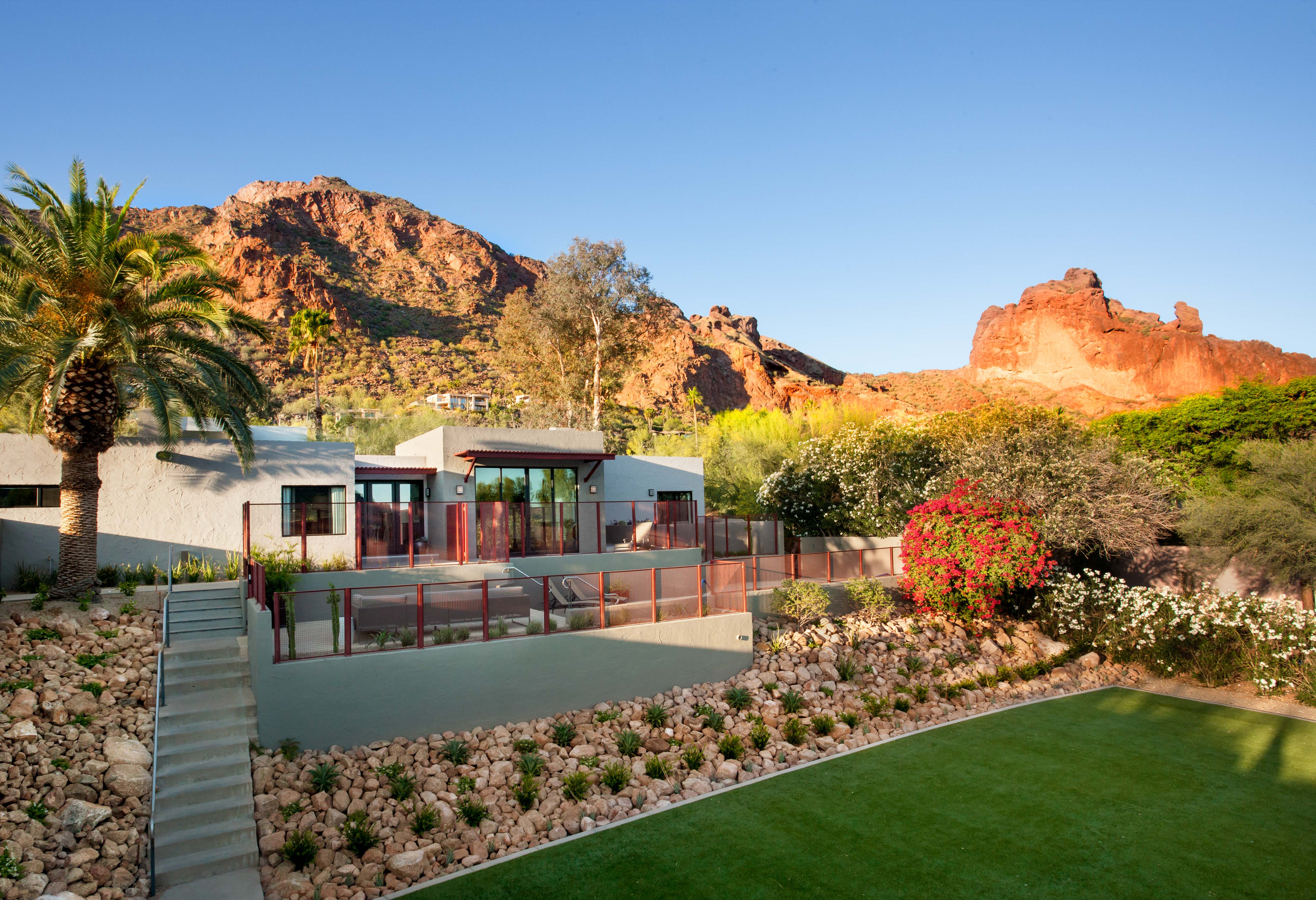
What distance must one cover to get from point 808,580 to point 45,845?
1443cm

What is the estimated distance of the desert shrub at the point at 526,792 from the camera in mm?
9203

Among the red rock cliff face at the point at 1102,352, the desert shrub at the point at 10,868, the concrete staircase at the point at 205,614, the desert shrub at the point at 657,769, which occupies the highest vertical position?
→ the red rock cliff face at the point at 1102,352

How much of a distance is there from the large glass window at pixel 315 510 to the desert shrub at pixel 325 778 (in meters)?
6.66

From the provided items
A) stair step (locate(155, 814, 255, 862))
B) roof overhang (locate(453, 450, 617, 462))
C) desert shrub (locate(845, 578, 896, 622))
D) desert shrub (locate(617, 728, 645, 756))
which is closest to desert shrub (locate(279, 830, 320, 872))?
stair step (locate(155, 814, 255, 862))

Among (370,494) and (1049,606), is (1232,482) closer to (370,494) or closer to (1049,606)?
(1049,606)

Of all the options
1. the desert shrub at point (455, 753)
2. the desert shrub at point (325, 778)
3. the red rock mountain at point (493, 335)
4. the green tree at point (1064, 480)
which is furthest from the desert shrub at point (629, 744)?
the red rock mountain at point (493, 335)

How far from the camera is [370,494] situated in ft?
61.3

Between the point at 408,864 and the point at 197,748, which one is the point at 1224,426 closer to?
the point at 408,864

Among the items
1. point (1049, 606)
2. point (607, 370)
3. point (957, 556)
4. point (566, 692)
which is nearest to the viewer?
point (566, 692)

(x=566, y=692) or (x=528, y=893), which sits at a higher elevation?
(x=566, y=692)

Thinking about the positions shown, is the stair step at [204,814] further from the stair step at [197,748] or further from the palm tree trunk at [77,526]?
the palm tree trunk at [77,526]

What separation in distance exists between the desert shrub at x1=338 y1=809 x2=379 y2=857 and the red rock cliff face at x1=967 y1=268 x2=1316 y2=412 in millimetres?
61819

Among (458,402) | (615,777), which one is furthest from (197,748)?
(458,402)

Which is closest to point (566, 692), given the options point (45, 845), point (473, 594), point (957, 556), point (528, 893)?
point (473, 594)
